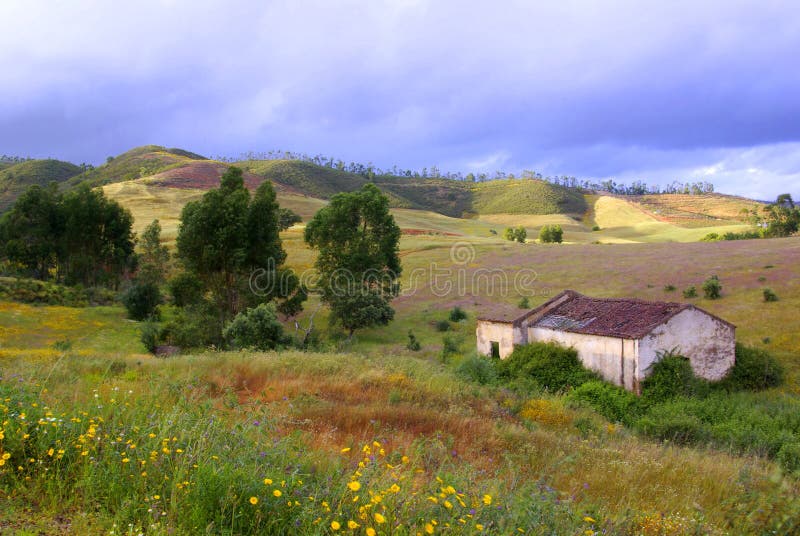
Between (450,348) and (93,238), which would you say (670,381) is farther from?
(93,238)

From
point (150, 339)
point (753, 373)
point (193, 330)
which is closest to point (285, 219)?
point (193, 330)

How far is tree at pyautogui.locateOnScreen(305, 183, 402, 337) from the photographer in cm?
3891

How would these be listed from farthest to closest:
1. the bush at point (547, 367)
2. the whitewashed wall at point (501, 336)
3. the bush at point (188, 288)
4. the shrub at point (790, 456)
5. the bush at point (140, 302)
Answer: the bush at point (140, 302) → the bush at point (188, 288) → the whitewashed wall at point (501, 336) → the bush at point (547, 367) → the shrub at point (790, 456)

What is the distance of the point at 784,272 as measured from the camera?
129ft

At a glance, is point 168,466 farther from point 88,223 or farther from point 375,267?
point 88,223

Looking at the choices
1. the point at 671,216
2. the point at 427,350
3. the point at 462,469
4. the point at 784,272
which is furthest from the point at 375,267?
the point at 671,216

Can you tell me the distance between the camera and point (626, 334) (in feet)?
68.9

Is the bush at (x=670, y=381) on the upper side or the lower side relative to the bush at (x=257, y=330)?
lower

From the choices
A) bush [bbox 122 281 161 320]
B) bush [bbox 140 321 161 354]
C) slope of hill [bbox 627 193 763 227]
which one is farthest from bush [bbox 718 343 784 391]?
slope of hill [bbox 627 193 763 227]

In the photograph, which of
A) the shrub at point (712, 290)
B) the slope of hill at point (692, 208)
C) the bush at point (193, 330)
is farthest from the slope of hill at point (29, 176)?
the slope of hill at point (692, 208)

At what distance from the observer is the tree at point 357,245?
3891cm

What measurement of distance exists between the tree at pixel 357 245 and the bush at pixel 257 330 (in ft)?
35.1

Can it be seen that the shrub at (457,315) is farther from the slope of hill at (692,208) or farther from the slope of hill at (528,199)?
the slope of hill at (528,199)

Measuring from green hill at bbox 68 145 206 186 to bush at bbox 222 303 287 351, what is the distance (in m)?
110
